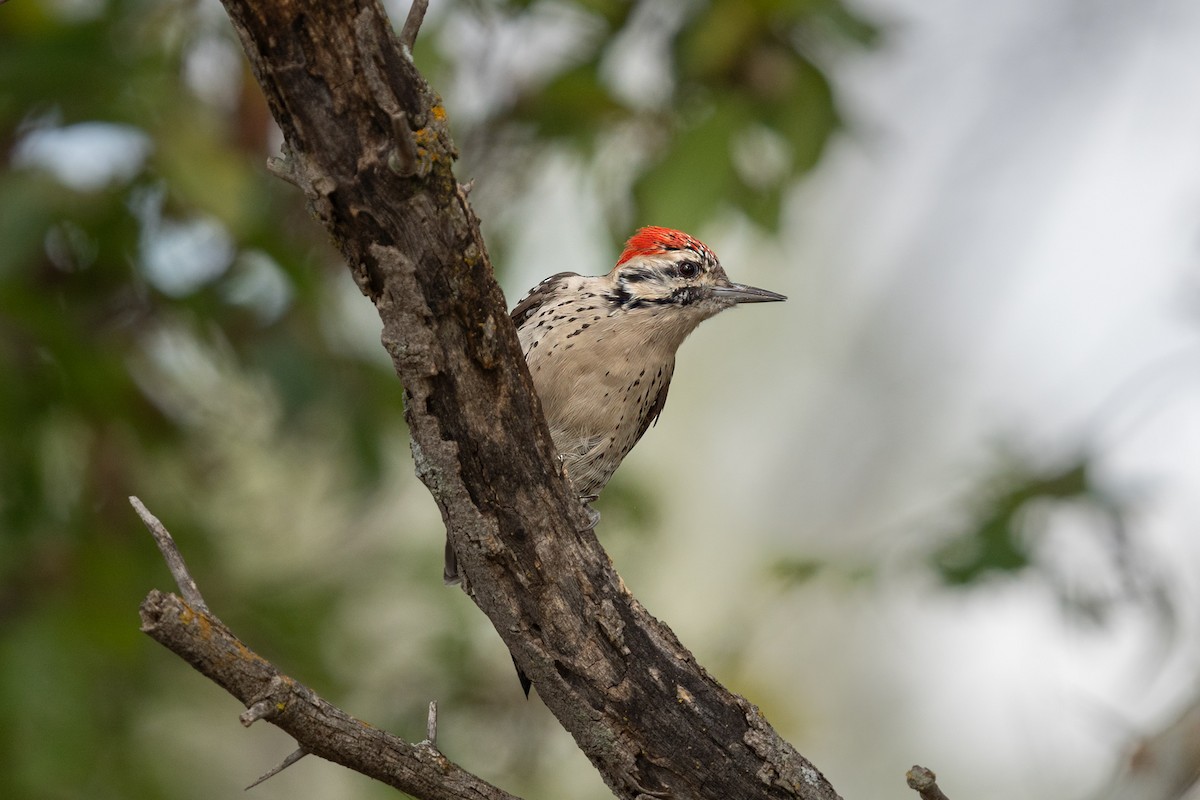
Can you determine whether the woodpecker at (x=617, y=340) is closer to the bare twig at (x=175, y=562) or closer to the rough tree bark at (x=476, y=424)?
the rough tree bark at (x=476, y=424)

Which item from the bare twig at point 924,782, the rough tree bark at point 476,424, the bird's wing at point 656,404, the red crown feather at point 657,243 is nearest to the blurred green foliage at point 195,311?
the red crown feather at point 657,243

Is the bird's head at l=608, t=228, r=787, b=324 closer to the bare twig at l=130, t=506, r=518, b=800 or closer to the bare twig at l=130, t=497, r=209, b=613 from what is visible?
the bare twig at l=130, t=506, r=518, b=800

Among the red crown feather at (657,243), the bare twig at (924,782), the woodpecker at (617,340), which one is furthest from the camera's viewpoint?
the red crown feather at (657,243)

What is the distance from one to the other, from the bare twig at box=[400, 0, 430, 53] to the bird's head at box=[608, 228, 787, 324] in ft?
7.62

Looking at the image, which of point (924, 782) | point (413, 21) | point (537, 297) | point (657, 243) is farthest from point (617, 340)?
point (413, 21)

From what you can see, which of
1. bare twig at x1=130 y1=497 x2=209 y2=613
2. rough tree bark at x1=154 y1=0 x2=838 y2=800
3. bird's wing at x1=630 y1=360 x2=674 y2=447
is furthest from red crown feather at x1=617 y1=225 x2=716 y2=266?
bare twig at x1=130 y1=497 x2=209 y2=613

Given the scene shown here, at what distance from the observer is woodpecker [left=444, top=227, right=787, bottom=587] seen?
15.6ft

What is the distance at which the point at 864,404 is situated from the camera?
43.8 ft

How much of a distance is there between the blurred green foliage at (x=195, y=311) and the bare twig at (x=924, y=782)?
212cm

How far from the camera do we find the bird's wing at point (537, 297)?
5.27m

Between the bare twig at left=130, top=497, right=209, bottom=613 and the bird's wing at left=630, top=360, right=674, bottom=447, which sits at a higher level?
the bird's wing at left=630, top=360, right=674, bottom=447

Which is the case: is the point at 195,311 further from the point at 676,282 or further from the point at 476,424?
the point at 476,424

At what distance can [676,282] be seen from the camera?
194 inches

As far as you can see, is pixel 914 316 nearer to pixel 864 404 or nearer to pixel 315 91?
pixel 864 404
